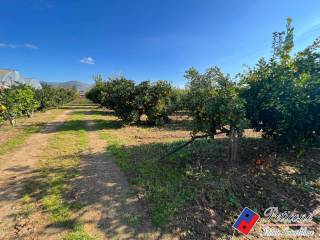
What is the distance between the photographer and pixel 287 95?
4492 mm

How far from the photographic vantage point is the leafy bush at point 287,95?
4.33 m

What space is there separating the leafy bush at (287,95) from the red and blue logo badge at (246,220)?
2788mm

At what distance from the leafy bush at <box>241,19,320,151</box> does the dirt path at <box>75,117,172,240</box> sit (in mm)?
3769

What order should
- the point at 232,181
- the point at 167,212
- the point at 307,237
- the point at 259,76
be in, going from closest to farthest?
1. the point at 307,237
2. the point at 167,212
3. the point at 232,181
4. the point at 259,76

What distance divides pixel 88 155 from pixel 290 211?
579cm

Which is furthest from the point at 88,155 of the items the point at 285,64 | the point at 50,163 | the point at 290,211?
the point at 285,64

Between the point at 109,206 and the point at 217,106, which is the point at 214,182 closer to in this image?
the point at 217,106

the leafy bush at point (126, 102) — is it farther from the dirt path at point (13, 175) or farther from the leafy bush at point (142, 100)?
the dirt path at point (13, 175)

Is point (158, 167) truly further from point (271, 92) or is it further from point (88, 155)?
point (271, 92)

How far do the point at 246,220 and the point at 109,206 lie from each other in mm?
2448

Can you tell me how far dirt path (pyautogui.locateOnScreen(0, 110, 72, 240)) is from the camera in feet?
10.6

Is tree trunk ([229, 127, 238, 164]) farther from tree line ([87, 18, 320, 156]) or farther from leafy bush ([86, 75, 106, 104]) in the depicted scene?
leafy bush ([86, 75, 106, 104])

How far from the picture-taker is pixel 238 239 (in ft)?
9.79

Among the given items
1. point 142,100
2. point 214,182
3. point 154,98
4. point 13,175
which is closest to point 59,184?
point 13,175
